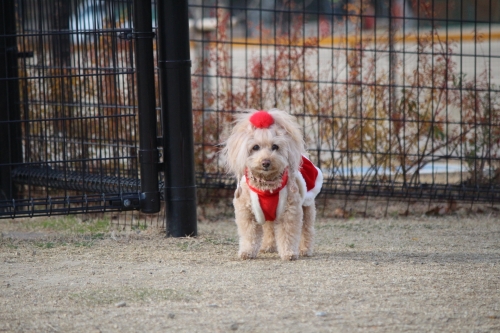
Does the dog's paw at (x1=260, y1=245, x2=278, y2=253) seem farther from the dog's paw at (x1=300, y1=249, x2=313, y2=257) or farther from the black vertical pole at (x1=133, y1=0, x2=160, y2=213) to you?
the black vertical pole at (x1=133, y1=0, x2=160, y2=213)

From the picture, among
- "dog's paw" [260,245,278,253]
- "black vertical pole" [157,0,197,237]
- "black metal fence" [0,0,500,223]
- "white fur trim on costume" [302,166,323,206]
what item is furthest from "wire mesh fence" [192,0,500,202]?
"dog's paw" [260,245,278,253]

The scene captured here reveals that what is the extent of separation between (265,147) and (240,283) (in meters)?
0.78

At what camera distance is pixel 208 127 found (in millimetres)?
6887

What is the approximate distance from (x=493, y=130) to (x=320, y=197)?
1.49 m

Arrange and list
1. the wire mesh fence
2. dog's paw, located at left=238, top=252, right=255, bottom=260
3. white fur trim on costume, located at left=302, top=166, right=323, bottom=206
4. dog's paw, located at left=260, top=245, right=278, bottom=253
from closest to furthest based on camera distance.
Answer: dog's paw, located at left=238, top=252, right=255, bottom=260
white fur trim on costume, located at left=302, top=166, right=323, bottom=206
dog's paw, located at left=260, top=245, right=278, bottom=253
the wire mesh fence

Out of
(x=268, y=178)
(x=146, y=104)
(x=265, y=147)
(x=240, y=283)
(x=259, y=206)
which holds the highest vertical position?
(x=146, y=104)

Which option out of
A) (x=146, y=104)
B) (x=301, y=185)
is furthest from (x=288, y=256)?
(x=146, y=104)

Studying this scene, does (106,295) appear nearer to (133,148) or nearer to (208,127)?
(133,148)

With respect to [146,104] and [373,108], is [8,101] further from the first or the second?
[373,108]

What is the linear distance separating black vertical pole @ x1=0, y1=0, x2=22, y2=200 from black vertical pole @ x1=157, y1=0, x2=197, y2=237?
1.52 meters

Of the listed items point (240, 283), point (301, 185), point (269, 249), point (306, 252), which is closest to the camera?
point (240, 283)

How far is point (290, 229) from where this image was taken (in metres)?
4.51

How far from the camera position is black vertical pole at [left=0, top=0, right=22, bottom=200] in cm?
621

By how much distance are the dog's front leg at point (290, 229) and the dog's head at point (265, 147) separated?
0.16 metres
